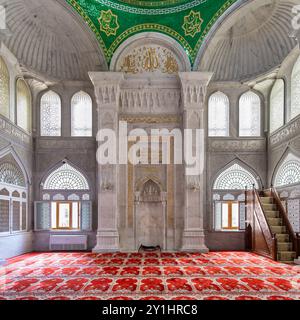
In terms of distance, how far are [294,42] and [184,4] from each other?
2.95 meters

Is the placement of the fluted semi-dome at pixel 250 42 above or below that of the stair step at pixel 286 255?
above

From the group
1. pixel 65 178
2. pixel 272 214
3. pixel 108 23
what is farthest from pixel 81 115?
pixel 272 214

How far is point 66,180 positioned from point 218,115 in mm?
4822

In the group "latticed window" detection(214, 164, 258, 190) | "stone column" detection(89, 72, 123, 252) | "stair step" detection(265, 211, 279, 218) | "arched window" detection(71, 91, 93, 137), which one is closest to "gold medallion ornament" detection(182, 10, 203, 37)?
"stone column" detection(89, 72, 123, 252)

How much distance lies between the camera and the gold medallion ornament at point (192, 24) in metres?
7.43

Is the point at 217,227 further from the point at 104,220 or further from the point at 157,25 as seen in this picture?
the point at 157,25

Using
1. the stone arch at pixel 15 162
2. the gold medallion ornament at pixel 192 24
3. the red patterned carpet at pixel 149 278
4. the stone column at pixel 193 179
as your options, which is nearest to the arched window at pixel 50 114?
the stone arch at pixel 15 162

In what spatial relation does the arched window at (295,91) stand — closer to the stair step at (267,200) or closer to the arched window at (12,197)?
the stair step at (267,200)

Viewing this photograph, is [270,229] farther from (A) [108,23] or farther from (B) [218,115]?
(A) [108,23]

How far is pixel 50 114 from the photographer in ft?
27.6

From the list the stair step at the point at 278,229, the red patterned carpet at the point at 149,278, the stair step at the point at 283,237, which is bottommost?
the red patterned carpet at the point at 149,278

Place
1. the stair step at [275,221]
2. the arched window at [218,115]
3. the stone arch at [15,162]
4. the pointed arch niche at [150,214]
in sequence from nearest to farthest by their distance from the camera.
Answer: the stair step at [275,221] → the stone arch at [15,162] → the pointed arch niche at [150,214] → the arched window at [218,115]
